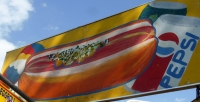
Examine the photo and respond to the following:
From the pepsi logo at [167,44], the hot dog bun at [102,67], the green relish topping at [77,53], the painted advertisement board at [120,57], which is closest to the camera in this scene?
the painted advertisement board at [120,57]

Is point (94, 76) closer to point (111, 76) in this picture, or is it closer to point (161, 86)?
point (111, 76)

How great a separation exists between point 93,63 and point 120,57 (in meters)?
0.87

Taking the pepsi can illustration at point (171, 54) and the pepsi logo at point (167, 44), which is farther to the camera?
the pepsi logo at point (167, 44)

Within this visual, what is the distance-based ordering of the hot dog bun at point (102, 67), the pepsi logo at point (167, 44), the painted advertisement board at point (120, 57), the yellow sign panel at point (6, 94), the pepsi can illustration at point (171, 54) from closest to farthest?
the yellow sign panel at point (6, 94) → the pepsi can illustration at point (171, 54) → the painted advertisement board at point (120, 57) → the pepsi logo at point (167, 44) → the hot dog bun at point (102, 67)

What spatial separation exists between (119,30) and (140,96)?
218 centimetres

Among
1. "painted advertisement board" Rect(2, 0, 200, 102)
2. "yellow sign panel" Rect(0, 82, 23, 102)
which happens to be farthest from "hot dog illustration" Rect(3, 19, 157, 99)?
"yellow sign panel" Rect(0, 82, 23, 102)

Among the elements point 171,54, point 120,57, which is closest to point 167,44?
point 171,54

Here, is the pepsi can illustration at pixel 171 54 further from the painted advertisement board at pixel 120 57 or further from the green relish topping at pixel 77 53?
the green relish topping at pixel 77 53

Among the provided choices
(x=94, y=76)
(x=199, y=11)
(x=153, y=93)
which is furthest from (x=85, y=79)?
(x=199, y=11)

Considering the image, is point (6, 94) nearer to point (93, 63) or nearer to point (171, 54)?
point (93, 63)

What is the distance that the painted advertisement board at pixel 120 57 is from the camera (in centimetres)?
695

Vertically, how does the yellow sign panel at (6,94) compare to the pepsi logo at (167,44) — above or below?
above

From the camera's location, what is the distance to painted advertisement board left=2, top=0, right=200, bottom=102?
22.8ft

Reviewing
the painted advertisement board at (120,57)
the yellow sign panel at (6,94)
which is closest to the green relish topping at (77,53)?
the painted advertisement board at (120,57)
